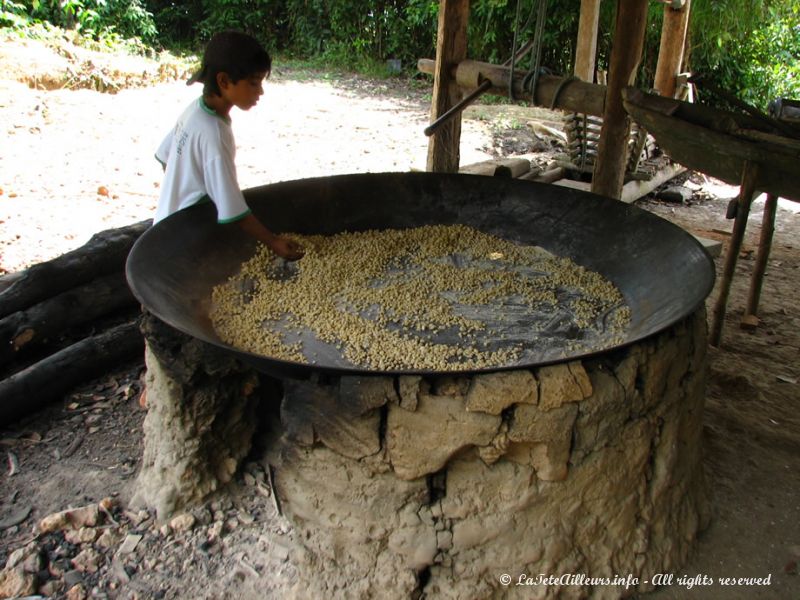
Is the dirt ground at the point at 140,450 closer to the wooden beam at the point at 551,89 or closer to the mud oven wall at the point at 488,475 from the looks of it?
the mud oven wall at the point at 488,475

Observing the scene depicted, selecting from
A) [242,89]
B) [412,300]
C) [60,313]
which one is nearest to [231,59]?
[242,89]

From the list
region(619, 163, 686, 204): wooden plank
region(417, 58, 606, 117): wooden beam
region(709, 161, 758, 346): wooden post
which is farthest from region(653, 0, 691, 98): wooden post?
region(709, 161, 758, 346): wooden post

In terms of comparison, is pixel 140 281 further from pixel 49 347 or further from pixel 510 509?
pixel 49 347

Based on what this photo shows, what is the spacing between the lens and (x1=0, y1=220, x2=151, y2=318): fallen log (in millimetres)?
2768

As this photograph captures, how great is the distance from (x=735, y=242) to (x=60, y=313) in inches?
113

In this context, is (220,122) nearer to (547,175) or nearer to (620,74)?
(620,74)

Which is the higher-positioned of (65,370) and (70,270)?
(70,270)

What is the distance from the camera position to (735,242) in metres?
3.03

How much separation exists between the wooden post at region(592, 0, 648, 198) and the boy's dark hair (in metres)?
1.59

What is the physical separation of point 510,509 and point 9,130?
5.60 meters

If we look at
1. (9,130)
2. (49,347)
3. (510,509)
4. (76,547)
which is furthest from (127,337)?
(9,130)

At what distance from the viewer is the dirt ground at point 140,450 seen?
6.42 ft

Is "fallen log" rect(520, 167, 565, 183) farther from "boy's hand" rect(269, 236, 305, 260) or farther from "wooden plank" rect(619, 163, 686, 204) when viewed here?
"boy's hand" rect(269, 236, 305, 260)

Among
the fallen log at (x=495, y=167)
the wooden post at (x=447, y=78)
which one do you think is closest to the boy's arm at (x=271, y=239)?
the wooden post at (x=447, y=78)
